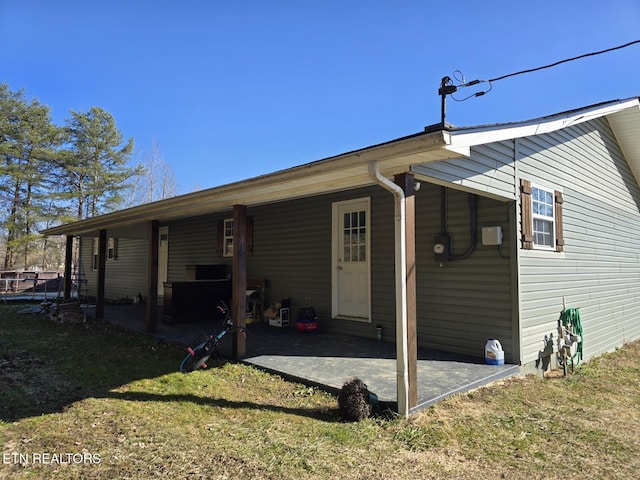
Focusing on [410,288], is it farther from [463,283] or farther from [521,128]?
[521,128]

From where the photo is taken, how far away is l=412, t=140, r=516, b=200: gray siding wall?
359cm

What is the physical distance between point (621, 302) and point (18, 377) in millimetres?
9798

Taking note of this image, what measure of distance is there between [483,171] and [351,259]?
286 centimetres

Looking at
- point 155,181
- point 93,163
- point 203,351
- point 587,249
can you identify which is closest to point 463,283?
point 587,249

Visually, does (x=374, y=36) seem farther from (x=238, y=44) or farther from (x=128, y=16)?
(x=128, y=16)

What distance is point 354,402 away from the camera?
3256 millimetres

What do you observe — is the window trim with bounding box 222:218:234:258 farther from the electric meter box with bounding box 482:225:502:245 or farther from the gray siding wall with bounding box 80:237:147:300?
the electric meter box with bounding box 482:225:502:245

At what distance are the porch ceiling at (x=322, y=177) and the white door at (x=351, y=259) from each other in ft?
6.72

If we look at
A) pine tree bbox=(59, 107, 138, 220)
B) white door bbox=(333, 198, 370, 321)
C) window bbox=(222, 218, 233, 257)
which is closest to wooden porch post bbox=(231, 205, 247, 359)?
white door bbox=(333, 198, 370, 321)

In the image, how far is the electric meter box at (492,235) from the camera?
4734 millimetres

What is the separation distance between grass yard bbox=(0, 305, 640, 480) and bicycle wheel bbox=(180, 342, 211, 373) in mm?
109

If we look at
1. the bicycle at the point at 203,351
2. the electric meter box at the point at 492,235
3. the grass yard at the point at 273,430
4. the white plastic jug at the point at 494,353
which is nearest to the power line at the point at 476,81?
the electric meter box at the point at 492,235

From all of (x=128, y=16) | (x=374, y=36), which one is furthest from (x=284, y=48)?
(x=128, y=16)

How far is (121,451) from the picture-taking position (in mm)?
2725
